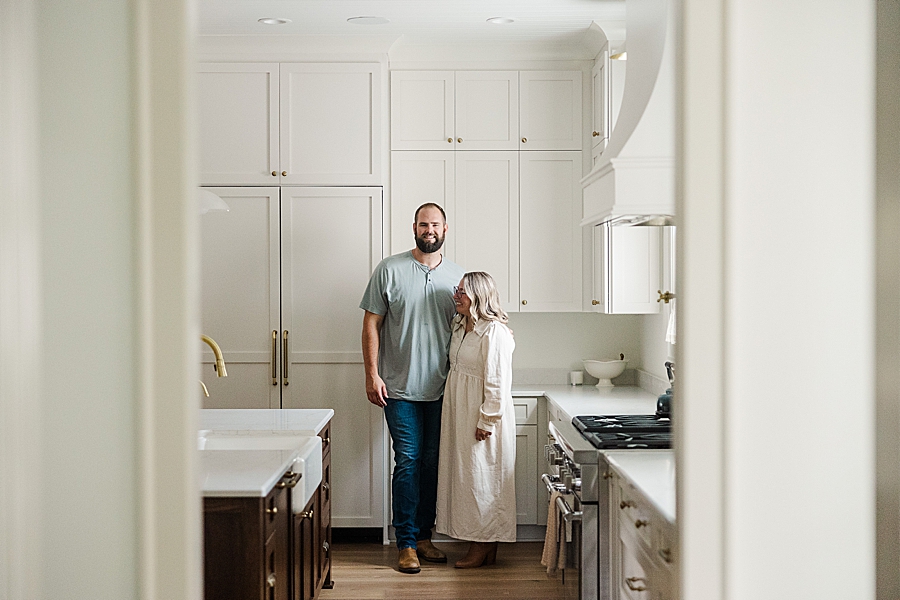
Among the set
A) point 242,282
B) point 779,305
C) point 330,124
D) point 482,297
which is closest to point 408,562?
point 482,297

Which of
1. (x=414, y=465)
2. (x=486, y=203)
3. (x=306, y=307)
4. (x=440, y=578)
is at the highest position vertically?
(x=486, y=203)

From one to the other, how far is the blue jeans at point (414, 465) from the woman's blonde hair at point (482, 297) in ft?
1.64

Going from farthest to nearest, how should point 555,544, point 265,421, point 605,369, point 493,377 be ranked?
point 605,369 → point 493,377 → point 265,421 → point 555,544

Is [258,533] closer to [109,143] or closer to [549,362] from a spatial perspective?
[109,143]

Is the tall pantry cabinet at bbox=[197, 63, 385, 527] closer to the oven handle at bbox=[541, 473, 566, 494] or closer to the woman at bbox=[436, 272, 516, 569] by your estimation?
the woman at bbox=[436, 272, 516, 569]

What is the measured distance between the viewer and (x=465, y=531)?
3.69 metres

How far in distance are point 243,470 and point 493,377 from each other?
1.55 m

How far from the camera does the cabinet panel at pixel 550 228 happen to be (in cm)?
420

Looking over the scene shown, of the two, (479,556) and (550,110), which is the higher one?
(550,110)

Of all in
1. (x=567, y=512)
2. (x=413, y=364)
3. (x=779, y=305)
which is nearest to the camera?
(x=779, y=305)

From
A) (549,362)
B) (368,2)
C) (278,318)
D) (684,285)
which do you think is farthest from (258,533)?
(549,362)

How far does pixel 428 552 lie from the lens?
3828 millimetres

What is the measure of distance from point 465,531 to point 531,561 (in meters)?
0.42

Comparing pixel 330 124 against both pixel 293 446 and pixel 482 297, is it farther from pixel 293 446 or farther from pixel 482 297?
pixel 293 446
